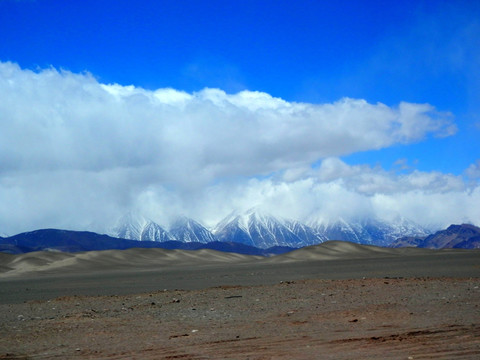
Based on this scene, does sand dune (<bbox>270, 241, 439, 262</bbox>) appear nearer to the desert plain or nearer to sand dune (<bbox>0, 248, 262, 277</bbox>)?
sand dune (<bbox>0, 248, 262, 277</bbox>)

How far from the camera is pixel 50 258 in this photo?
82000 millimetres

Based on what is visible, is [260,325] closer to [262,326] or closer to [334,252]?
[262,326]

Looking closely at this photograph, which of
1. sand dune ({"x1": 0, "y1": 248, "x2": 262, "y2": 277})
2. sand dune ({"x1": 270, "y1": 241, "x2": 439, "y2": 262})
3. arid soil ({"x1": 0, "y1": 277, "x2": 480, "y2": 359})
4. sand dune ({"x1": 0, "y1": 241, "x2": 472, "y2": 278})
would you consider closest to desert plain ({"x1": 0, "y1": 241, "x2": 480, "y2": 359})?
arid soil ({"x1": 0, "y1": 277, "x2": 480, "y2": 359})

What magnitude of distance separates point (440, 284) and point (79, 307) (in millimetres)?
15455

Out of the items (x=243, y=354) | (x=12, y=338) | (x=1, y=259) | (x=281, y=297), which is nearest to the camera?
(x=243, y=354)

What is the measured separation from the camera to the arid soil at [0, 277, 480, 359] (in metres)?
11.2

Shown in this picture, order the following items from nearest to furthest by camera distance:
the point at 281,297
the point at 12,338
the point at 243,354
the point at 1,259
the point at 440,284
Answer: the point at 243,354 → the point at 12,338 → the point at 281,297 → the point at 440,284 → the point at 1,259

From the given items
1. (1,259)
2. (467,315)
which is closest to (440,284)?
(467,315)

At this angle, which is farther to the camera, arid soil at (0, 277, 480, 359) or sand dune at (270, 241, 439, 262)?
sand dune at (270, 241, 439, 262)

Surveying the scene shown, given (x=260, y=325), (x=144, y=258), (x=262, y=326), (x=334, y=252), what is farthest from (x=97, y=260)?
(x=262, y=326)

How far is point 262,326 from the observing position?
14469 millimetres

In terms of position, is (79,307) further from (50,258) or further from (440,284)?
(50,258)

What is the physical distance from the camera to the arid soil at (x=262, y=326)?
36.8 feet

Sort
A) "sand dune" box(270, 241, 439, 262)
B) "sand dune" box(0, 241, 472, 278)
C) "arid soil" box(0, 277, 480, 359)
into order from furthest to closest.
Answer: "sand dune" box(270, 241, 439, 262) < "sand dune" box(0, 241, 472, 278) < "arid soil" box(0, 277, 480, 359)
